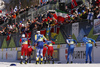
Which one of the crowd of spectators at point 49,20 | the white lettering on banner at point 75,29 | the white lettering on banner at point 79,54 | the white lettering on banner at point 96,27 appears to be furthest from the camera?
the white lettering on banner at point 75,29

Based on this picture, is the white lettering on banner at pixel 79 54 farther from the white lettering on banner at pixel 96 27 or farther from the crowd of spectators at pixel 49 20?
the crowd of spectators at pixel 49 20

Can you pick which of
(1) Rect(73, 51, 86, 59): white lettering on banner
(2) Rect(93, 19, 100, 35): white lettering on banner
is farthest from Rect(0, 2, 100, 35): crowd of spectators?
(1) Rect(73, 51, 86, 59): white lettering on banner

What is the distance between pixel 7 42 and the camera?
23.2 m

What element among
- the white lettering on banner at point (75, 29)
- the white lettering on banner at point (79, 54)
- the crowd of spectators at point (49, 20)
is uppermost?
the crowd of spectators at point (49, 20)

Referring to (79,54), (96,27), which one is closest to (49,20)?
(79,54)

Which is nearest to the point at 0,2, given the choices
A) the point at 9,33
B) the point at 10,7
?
the point at 10,7

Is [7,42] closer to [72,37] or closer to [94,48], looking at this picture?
[72,37]

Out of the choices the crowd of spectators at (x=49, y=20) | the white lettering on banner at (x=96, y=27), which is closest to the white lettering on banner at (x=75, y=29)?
the crowd of spectators at (x=49, y=20)

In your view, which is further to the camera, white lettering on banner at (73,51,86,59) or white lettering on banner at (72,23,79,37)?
white lettering on banner at (72,23,79,37)

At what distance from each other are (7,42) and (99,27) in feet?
34.3

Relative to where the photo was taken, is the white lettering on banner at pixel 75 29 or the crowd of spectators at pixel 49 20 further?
the white lettering on banner at pixel 75 29

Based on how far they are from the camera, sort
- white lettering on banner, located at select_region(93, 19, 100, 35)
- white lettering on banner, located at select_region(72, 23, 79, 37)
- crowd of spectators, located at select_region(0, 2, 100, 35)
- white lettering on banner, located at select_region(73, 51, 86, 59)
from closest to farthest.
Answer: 1. white lettering on banner, located at select_region(93, 19, 100, 35)
2. crowd of spectators, located at select_region(0, 2, 100, 35)
3. white lettering on banner, located at select_region(73, 51, 86, 59)
4. white lettering on banner, located at select_region(72, 23, 79, 37)

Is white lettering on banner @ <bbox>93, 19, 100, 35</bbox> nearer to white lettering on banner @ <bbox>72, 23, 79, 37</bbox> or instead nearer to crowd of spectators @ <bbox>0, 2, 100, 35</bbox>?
crowd of spectators @ <bbox>0, 2, 100, 35</bbox>

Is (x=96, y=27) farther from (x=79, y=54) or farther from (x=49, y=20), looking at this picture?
(x=49, y=20)
